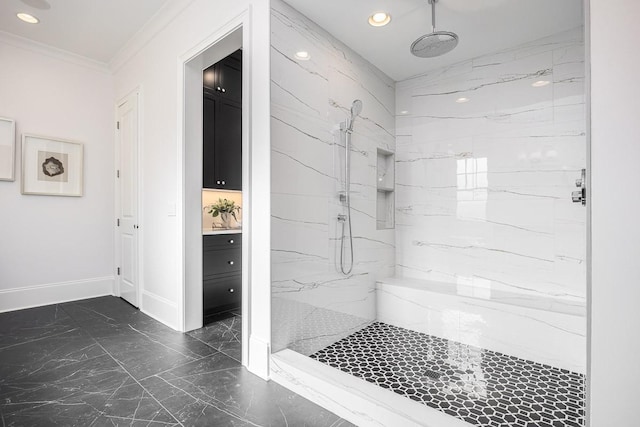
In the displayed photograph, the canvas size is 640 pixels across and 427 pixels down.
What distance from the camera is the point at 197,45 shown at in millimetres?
2588

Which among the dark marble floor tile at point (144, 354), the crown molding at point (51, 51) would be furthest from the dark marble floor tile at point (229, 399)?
the crown molding at point (51, 51)

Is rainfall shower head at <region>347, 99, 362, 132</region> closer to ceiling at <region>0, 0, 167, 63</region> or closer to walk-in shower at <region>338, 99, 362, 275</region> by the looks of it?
walk-in shower at <region>338, 99, 362, 275</region>

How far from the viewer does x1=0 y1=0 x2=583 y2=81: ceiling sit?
2.25m

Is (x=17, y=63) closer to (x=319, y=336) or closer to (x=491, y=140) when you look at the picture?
(x=319, y=336)

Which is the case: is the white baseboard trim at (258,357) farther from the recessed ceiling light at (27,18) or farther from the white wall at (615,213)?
the recessed ceiling light at (27,18)

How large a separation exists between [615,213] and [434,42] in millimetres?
1724

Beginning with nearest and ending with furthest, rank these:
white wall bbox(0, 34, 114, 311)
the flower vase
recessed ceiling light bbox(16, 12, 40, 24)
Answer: recessed ceiling light bbox(16, 12, 40, 24)
white wall bbox(0, 34, 114, 311)
the flower vase

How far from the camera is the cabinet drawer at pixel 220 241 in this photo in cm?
309

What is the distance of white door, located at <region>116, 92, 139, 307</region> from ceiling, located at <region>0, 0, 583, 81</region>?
729mm

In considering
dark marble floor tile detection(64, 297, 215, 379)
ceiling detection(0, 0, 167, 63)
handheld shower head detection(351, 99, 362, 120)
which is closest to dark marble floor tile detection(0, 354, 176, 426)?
dark marble floor tile detection(64, 297, 215, 379)

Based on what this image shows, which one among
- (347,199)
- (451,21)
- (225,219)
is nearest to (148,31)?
(225,219)

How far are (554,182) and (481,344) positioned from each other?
1415 millimetres

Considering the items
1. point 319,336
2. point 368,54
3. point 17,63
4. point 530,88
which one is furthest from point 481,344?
point 17,63

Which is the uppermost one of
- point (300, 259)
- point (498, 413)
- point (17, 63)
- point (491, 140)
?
point (17, 63)
